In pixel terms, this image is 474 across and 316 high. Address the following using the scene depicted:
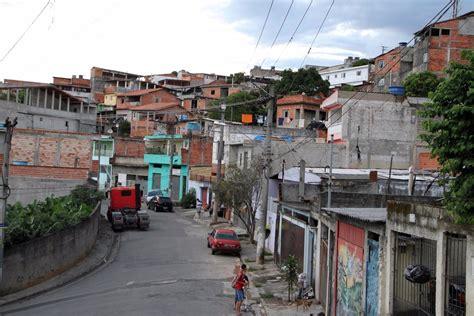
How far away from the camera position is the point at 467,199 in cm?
846

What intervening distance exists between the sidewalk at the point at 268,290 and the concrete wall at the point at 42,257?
26.8ft

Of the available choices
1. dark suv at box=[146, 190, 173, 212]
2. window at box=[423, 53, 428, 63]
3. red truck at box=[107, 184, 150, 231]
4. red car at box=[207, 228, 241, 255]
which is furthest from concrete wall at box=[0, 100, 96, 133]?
window at box=[423, 53, 428, 63]

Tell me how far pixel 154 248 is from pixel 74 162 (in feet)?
75.6

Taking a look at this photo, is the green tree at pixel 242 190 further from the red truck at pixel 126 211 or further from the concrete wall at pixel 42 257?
the concrete wall at pixel 42 257

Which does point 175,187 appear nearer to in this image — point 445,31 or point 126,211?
point 126,211

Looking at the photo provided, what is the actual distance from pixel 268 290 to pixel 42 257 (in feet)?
29.3

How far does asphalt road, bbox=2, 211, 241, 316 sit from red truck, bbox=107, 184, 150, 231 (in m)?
4.92

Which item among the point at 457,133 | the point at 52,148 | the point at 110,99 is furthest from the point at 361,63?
the point at 457,133

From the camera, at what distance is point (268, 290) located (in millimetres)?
22672

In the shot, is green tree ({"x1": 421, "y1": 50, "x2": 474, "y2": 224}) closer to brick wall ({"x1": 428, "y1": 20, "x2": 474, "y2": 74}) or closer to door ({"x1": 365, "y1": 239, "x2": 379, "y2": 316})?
door ({"x1": 365, "y1": 239, "x2": 379, "y2": 316})

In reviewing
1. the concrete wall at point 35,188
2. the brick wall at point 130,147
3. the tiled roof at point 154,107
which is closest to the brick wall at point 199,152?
the brick wall at point 130,147

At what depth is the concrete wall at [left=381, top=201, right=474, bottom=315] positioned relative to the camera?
29.1ft

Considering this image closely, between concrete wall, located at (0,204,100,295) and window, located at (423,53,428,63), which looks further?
window, located at (423,53,428,63)

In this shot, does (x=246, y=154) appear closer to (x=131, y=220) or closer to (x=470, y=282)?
(x=131, y=220)
